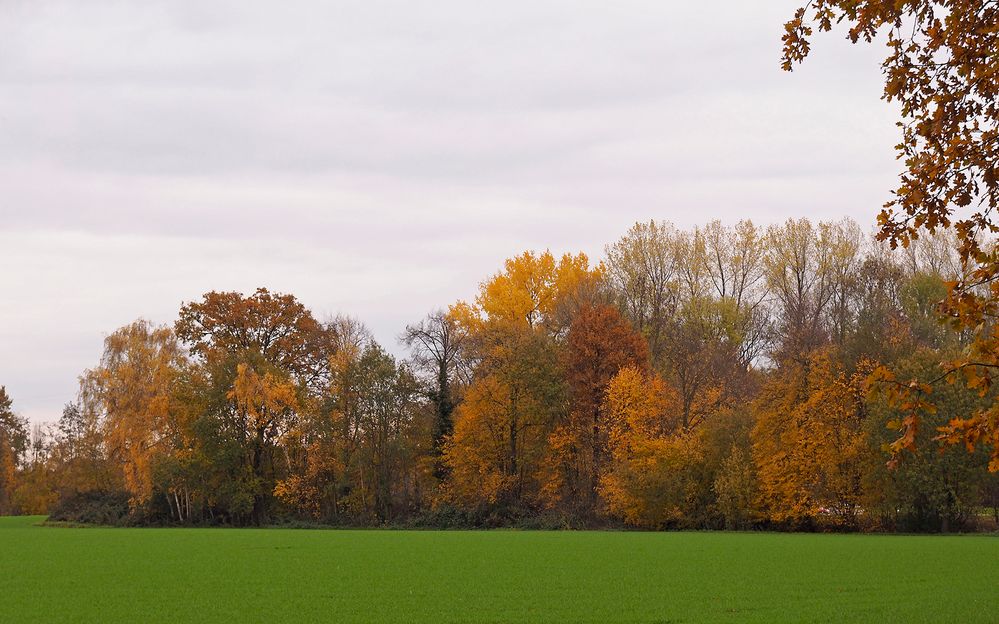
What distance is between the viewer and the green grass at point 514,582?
56.1 feet

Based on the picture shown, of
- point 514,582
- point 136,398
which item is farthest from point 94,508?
point 514,582

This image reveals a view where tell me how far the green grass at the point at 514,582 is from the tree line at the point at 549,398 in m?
14.5

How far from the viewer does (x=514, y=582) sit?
22.6 meters

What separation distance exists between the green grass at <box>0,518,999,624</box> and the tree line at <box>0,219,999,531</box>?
47.6ft

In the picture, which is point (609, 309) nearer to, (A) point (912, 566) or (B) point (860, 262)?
(B) point (860, 262)

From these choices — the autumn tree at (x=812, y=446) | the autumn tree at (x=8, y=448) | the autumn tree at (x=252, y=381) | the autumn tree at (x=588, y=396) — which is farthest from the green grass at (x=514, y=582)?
the autumn tree at (x=8, y=448)

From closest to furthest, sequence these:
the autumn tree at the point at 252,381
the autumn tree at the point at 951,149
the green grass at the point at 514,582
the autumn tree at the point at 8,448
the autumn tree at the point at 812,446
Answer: the autumn tree at the point at 951,149 → the green grass at the point at 514,582 → the autumn tree at the point at 812,446 → the autumn tree at the point at 252,381 → the autumn tree at the point at 8,448

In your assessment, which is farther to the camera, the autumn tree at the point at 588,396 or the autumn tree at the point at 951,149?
the autumn tree at the point at 588,396

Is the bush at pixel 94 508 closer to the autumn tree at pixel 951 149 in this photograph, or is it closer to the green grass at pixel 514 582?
the green grass at pixel 514 582

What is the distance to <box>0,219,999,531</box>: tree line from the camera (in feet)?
165

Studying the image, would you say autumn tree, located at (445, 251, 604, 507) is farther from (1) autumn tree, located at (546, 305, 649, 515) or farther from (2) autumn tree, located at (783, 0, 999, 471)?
(2) autumn tree, located at (783, 0, 999, 471)

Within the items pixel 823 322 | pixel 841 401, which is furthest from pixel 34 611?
pixel 823 322

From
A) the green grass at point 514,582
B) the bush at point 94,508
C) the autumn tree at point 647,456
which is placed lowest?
the green grass at point 514,582

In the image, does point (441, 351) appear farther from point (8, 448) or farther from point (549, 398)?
point (8, 448)
